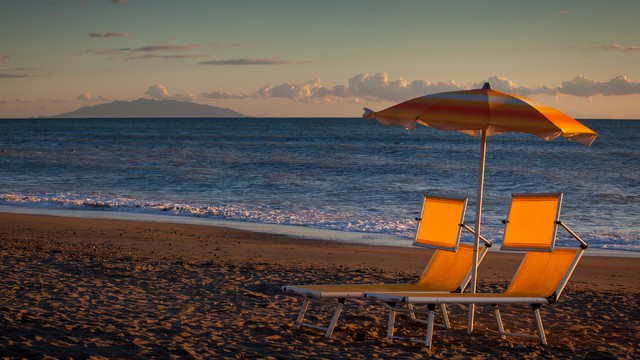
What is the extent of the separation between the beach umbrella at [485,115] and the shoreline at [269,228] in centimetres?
607

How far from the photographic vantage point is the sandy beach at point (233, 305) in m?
5.79

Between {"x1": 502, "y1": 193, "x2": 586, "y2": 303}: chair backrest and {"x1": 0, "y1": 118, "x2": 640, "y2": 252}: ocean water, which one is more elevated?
{"x1": 502, "y1": 193, "x2": 586, "y2": 303}: chair backrest

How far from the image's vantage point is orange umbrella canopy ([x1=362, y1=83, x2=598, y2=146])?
629cm

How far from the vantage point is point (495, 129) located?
650 centimetres

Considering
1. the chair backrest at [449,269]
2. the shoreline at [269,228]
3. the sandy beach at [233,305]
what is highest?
A: the chair backrest at [449,269]

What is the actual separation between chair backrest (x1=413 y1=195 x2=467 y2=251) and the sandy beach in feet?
2.62

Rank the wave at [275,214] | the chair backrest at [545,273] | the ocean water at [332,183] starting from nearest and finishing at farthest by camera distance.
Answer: the chair backrest at [545,273]
the wave at [275,214]
the ocean water at [332,183]

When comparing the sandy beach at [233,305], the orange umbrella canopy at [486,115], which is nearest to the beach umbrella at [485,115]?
the orange umbrella canopy at [486,115]

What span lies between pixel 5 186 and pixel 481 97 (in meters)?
22.8

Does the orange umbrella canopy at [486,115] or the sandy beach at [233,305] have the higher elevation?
the orange umbrella canopy at [486,115]

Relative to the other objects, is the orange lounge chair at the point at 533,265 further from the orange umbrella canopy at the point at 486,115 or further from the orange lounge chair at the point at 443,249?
the orange umbrella canopy at the point at 486,115

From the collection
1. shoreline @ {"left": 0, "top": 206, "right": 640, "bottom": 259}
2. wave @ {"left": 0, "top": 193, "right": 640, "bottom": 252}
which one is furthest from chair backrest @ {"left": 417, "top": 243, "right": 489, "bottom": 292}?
wave @ {"left": 0, "top": 193, "right": 640, "bottom": 252}

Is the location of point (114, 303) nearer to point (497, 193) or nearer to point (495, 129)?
point (495, 129)

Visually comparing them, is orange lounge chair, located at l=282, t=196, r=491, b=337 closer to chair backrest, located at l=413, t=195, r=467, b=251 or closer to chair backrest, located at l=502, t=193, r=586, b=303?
chair backrest, located at l=413, t=195, r=467, b=251
